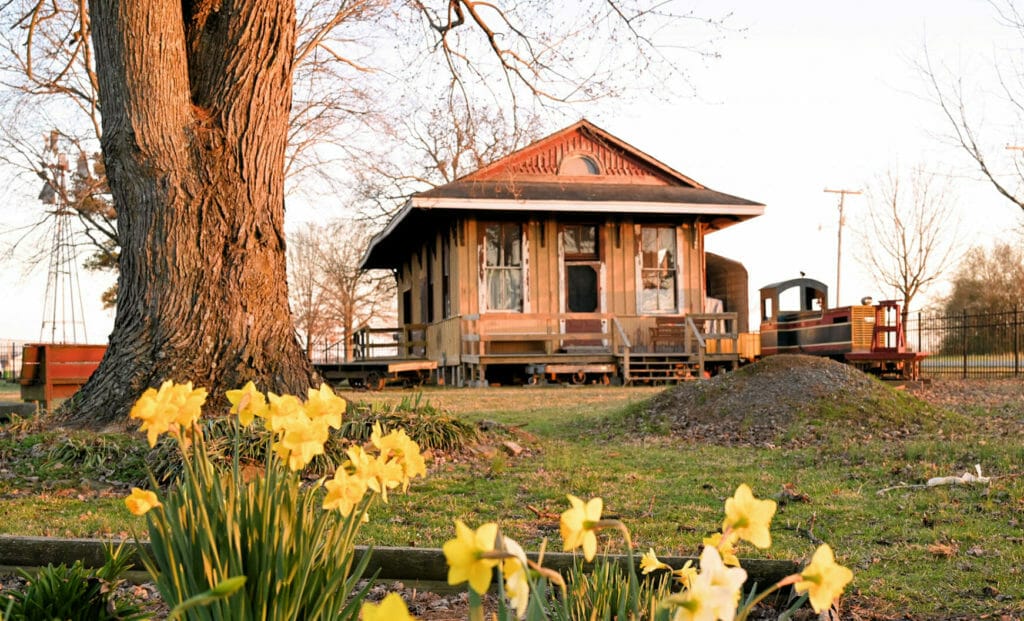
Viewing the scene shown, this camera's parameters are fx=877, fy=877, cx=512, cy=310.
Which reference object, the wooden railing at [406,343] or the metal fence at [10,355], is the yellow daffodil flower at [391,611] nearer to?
the wooden railing at [406,343]

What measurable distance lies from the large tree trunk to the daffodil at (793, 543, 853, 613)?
653 cm

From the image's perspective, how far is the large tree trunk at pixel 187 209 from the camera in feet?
24.2

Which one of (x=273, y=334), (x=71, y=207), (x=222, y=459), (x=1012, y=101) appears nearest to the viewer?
(x=222, y=459)

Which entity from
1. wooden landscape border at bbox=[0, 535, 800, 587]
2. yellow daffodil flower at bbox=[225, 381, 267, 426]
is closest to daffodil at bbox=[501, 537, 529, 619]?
yellow daffodil flower at bbox=[225, 381, 267, 426]

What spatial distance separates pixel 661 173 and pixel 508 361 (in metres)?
Result: 7.07

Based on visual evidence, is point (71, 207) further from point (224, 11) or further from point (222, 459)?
point (222, 459)

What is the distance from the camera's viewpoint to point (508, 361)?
2002cm

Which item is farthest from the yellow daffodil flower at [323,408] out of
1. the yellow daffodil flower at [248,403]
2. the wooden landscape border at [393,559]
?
the wooden landscape border at [393,559]

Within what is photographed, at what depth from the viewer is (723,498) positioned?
18.9 feet

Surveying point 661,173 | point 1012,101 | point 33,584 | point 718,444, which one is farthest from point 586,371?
point 33,584

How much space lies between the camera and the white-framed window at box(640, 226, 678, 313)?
865 inches

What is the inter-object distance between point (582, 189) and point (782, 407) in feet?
39.9

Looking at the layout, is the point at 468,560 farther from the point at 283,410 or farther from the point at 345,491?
the point at 283,410

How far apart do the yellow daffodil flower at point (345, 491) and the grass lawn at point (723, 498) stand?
2278 mm
